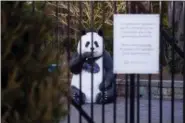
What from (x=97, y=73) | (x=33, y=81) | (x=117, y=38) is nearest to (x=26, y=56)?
(x=33, y=81)

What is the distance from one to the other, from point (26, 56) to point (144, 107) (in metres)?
6.62

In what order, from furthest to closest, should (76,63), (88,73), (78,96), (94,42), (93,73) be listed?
(88,73), (94,42), (93,73), (76,63), (78,96)

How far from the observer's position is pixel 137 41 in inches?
172

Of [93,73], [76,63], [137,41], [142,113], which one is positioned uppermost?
[137,41]

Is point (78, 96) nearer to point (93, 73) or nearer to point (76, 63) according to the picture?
point (76, 63)

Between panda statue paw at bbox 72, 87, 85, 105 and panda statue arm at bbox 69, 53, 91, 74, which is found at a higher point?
panda statue arm at bbox 69, 53, 91, 74

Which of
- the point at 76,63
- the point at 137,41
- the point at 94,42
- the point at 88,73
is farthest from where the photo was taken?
the point at 88,73

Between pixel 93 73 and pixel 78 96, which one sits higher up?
pixel 93 73

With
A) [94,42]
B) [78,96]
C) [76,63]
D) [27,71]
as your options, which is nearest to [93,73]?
[76,63]

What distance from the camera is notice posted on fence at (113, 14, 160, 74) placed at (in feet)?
14.4

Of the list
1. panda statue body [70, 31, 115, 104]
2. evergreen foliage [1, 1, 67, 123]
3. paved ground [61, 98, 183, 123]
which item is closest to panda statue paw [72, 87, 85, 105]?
panda statue body [70, 31, 115, 104]

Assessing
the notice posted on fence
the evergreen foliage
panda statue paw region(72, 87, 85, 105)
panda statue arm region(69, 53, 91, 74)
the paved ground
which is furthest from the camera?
the paved ground

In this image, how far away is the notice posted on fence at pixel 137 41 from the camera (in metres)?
4.38

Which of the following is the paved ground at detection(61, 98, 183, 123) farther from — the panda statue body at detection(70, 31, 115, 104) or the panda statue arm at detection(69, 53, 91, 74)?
the panda statue arm at detection(69, 53, 91, 74)
